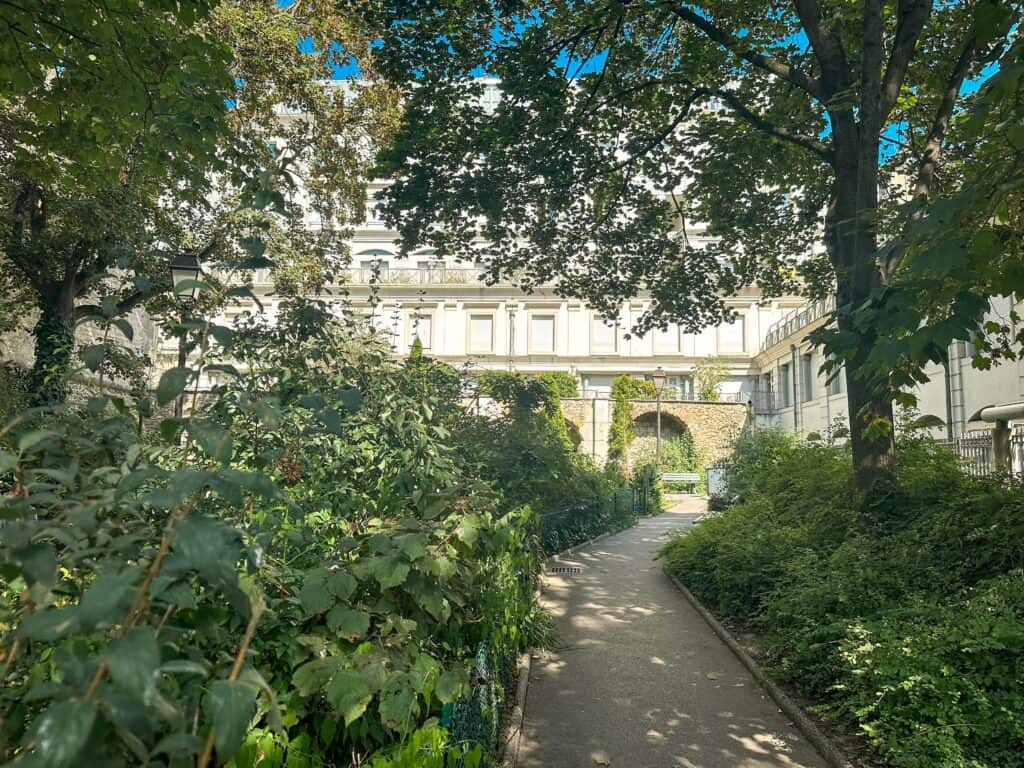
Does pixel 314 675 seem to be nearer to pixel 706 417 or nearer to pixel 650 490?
pixel 650 490

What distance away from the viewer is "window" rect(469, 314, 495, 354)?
44.6 meters

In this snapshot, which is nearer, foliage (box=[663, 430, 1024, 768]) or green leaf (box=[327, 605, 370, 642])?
green leaf (box=[327, 605, 370, 642])

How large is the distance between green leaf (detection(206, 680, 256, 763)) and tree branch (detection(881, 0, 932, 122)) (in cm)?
839

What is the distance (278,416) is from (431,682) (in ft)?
4.74

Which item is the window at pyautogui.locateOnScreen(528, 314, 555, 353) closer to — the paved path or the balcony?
the balcony

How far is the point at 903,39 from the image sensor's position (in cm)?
748

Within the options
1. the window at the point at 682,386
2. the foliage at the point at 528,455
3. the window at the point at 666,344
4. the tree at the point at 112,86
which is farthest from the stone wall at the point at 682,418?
the tree at the point at 112,86

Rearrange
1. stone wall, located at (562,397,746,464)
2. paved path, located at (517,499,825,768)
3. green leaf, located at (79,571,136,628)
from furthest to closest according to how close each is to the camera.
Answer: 1. stone wall, located at (562,397,746,464)
2. paved path, located at (517,499,825,768)
3. green leaf, located at (79,571,136,628)

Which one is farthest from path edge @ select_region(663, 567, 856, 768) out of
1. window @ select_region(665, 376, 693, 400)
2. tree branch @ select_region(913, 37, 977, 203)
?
window @ select_region(665, 376, 693, 400)

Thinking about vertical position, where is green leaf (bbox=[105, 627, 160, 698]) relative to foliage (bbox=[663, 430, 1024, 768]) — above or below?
above

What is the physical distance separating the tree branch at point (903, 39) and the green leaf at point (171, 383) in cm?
802

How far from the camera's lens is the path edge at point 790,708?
4098mm

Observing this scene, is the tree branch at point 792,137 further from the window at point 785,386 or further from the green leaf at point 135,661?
the window at point 785,386

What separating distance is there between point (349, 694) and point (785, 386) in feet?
123
